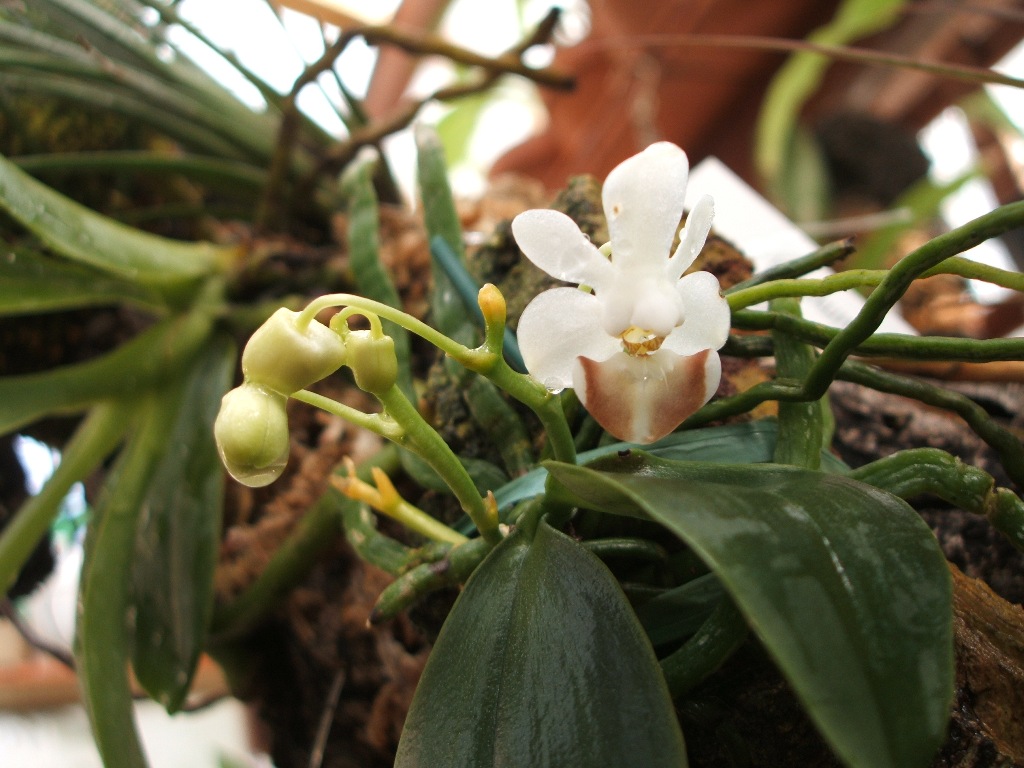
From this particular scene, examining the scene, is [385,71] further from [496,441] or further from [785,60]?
[496,441]

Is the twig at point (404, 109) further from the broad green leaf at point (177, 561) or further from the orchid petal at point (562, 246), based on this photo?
the orchid petal at point (562, 246)

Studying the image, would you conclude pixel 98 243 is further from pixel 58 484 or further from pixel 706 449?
pixel 706 449

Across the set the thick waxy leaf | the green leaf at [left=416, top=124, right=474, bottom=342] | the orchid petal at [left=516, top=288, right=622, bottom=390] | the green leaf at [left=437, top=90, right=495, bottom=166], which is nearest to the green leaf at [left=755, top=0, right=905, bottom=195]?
the green leaf at [left=437, top=90, right=495, bottom=166]

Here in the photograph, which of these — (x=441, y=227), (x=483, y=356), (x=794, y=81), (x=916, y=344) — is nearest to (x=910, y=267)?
(x=916, y=344)

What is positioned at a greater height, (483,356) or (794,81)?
(794,81)

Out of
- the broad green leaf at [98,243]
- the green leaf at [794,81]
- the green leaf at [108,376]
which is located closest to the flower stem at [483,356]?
the broad green leaf at [98,243]

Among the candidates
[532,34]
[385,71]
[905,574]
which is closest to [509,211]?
[532,34]

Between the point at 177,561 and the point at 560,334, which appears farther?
the point at 177,561

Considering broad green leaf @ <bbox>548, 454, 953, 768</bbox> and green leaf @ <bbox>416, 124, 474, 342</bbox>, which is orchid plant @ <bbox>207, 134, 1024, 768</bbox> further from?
green leaf @ <bbox>416, 124, 474, 342</bbox>
